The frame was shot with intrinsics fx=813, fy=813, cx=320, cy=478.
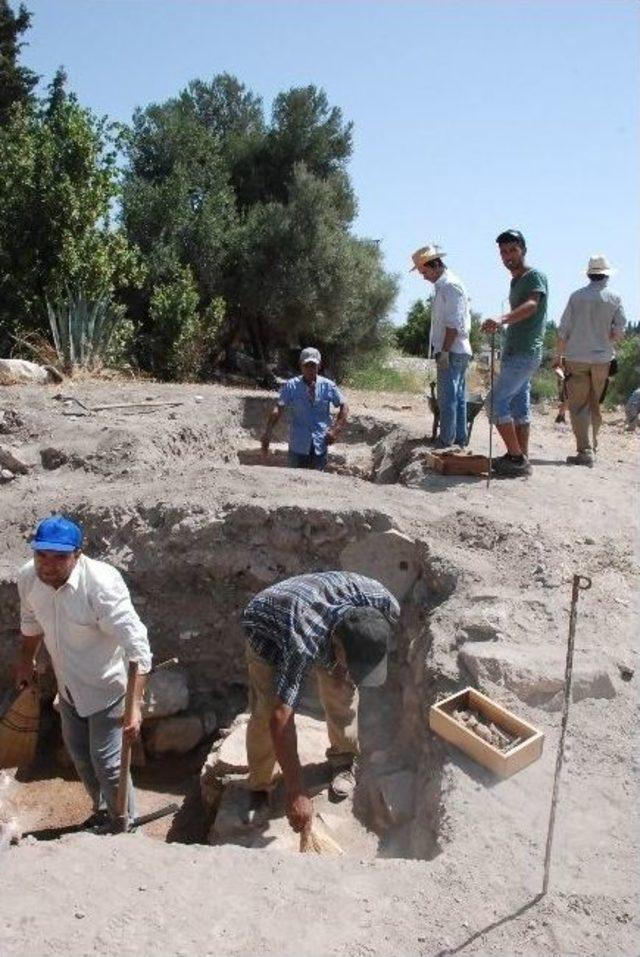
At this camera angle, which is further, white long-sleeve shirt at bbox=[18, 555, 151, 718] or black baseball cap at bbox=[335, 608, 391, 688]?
white long-sleeve shirt at bbox=[18, 555, 151, 718]

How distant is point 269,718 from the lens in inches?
155

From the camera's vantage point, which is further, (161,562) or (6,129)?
(6,129)

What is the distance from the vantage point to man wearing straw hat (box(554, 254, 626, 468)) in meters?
6.98

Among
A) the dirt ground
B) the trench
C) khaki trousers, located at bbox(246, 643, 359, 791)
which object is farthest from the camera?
the trench

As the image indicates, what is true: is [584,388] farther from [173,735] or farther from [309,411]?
[173,735]

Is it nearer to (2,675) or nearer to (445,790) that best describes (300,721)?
(445,790)

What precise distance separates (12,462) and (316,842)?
190 inches

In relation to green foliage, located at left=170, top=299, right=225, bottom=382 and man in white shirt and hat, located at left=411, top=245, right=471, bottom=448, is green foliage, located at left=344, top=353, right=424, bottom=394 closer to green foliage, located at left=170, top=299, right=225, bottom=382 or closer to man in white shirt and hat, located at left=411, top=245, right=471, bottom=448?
green foliage, located at left=170, top=299, right=225, bottom=382

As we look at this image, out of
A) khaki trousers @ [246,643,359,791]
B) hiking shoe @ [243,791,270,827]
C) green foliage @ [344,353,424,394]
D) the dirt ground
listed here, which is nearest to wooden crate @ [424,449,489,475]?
the dirt ground

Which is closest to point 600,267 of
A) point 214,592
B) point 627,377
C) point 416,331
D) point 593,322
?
point 593,322

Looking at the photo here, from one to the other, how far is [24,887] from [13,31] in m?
21.3

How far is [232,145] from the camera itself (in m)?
16.8

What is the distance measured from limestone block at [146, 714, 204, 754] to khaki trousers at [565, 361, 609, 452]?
4.27 meters

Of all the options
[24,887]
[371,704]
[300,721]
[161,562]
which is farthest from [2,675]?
[24,887]
